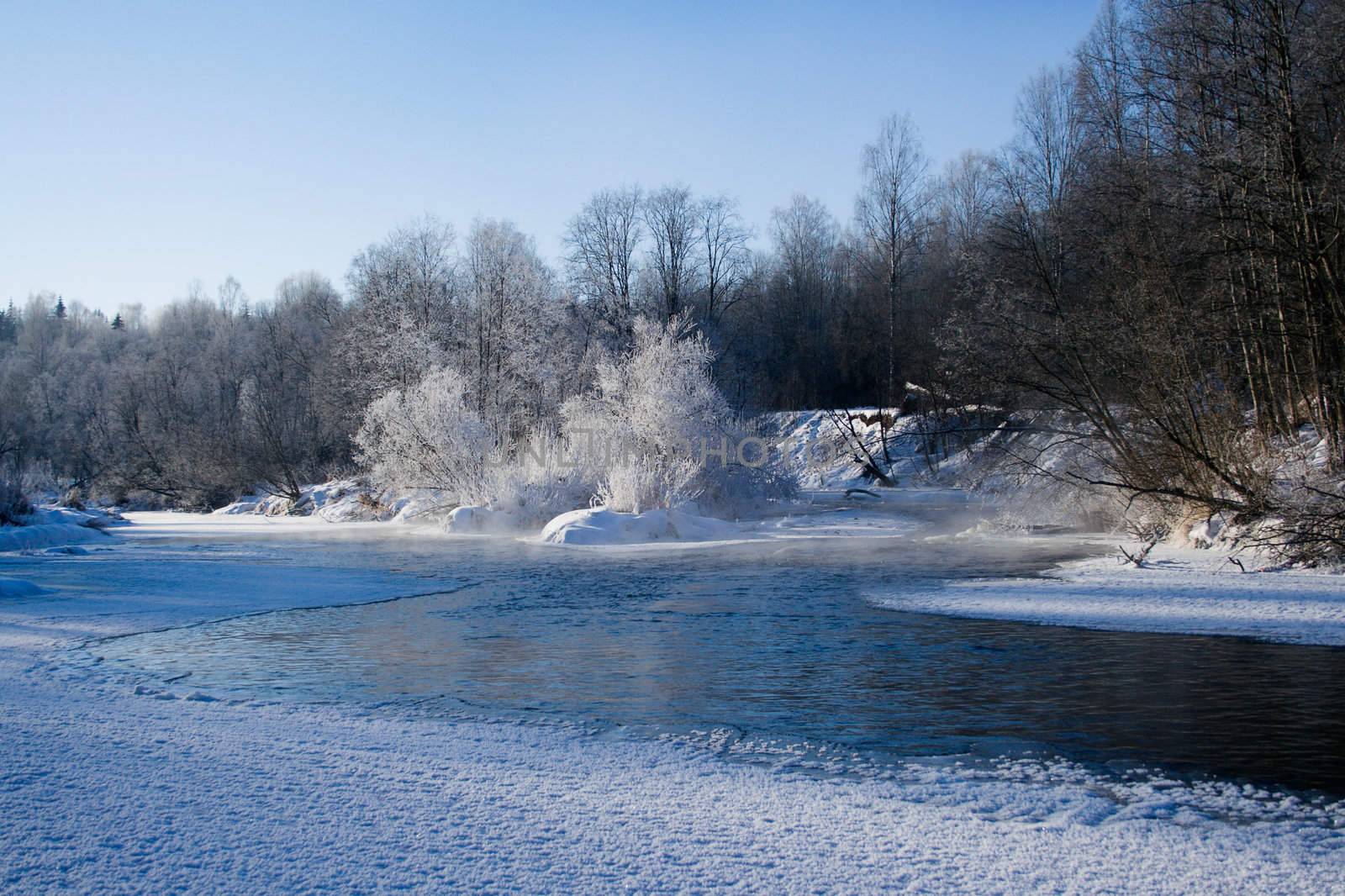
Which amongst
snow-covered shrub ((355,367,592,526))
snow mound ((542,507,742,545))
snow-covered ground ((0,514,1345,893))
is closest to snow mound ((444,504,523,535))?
snow-covered shrub ((355,367,592,526))

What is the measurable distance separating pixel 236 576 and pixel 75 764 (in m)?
9.80

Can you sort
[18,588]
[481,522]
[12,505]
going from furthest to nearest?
[481,522] < [12,505] < [18,588]

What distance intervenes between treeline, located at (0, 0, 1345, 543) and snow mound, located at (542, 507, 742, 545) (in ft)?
21.8

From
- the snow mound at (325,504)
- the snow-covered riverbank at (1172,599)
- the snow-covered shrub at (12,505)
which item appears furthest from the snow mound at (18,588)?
the snow mound at (325,504)

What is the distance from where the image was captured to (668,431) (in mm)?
25125

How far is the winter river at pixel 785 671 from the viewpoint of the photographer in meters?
5.73

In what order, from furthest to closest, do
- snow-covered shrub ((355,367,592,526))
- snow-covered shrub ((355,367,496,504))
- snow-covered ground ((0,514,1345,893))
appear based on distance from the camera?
snow-covered shrub ((355,367,496,504)) < snow-covered shrub ((355,367,592,526)) < snow-covered ground ((0,514,1345,893))

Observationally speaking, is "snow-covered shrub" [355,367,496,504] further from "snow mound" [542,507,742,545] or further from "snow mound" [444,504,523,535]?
"snow mound" [542,507,742,545]

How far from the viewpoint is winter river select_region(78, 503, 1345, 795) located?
5734 mm

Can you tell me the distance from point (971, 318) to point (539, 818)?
1373 centimetres

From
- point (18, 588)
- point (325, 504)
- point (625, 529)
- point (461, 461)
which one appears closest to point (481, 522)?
point (461, 461)

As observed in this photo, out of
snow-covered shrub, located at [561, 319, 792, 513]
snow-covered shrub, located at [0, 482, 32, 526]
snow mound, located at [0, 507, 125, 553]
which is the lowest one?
snow mound, located at [0, 507, 125, 553]

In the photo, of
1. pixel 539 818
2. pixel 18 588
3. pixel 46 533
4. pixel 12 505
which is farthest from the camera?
pixel 12 505

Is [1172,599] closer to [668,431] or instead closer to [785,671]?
[785,671]
